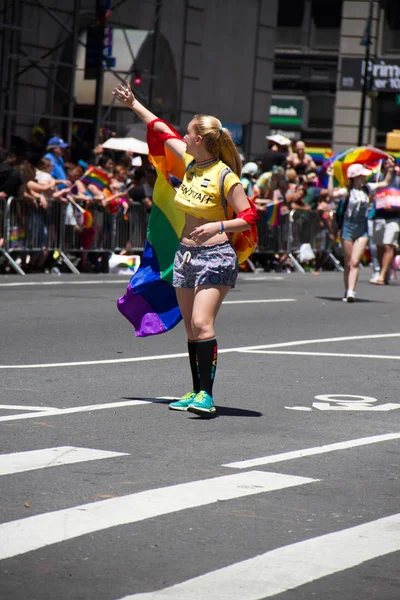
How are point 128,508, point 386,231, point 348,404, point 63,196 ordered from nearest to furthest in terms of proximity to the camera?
point 128,508 → point 348,404 → point 63,196 → point 386,231

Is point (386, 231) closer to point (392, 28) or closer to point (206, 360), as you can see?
point (206, 360)

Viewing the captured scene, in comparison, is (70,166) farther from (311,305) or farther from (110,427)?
(110,427)

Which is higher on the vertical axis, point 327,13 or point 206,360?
point 327,13

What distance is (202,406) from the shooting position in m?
8.27

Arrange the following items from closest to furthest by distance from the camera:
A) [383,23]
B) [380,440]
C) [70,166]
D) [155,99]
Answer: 1. [380,440]
2. [70,166]
3. [155,99]
4. [383,23]

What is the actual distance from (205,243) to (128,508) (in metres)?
2.91

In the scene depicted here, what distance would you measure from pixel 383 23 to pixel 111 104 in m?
24.9

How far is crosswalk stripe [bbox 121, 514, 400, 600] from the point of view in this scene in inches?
180

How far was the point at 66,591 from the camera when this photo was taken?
4531 millimetres

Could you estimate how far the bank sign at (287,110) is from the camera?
54.1 meters

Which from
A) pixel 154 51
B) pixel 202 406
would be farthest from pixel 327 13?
pixel 202 406

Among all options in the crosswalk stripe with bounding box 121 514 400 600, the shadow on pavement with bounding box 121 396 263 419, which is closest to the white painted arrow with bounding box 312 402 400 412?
the shadow on pavement with bounding box 121 396 263 419

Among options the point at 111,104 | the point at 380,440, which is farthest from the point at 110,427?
the point at 111,104

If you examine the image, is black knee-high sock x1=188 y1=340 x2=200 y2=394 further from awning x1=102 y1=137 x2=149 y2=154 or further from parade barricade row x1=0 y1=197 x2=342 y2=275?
awning x1=102 y1=137 x2=149 y2=154
